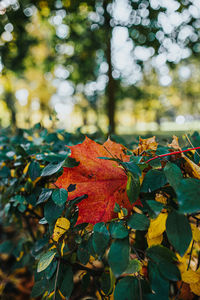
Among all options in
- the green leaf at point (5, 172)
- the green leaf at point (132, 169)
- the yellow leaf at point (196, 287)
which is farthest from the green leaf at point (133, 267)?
the green leaf at point (5, 172)

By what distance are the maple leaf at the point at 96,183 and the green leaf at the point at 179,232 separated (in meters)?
0.18

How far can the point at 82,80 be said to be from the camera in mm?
5598

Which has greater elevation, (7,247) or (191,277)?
(191,277)

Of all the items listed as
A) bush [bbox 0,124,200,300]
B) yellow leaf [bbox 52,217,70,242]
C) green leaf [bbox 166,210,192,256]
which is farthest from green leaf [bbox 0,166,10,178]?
green leaf [bbox 166,210,192,256]

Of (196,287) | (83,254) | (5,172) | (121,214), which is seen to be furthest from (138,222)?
(5,172)

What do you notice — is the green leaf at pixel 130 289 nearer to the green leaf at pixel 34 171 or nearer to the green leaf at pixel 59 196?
the green leaf at pixel 59 196

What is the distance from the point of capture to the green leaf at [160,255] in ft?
1.67

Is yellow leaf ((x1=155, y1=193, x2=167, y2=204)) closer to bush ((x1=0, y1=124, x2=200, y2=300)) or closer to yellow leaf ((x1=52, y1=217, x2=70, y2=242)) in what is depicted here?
bush ((x1=0, y1=124, x2=200, y2=300))

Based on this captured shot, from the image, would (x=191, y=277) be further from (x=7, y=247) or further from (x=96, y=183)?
(x=7, y=247)

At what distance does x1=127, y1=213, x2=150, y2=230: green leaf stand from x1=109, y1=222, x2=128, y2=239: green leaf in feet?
0.08

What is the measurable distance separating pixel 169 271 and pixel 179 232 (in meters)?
0.11

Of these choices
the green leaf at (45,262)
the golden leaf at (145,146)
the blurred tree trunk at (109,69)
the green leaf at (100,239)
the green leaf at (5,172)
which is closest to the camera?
the green leaf at (100,239)

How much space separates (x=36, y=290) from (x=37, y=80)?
16179 millimetres

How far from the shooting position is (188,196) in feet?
1.42
